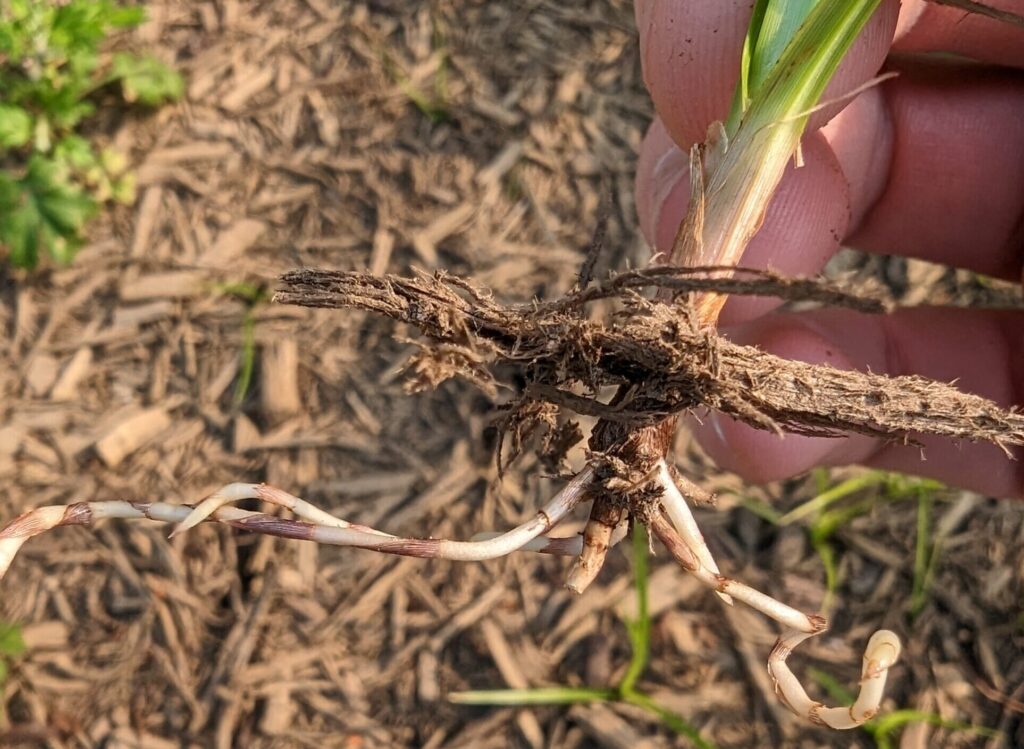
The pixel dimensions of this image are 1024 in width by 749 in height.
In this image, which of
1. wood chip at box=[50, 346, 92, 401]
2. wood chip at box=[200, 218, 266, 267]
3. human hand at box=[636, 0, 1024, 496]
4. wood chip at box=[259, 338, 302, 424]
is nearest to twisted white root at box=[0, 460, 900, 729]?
human hand at box=[636, 0, 1024, 496]

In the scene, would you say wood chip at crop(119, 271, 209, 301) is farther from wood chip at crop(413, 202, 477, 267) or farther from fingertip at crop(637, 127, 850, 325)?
fingertip at crop(637, 127, 850, 325)

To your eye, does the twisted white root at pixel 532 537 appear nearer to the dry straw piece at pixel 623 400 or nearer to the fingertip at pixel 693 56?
the dry straw piece at pixel 623 400

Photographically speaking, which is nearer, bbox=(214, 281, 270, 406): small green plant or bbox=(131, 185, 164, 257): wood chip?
bbox=(214, 281, 270, 406): small green plant

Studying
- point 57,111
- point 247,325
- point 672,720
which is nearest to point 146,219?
point 57,111

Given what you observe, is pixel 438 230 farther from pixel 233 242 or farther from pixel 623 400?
pixel 623 400

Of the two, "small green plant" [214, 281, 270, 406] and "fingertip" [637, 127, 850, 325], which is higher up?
"fingertip" [637, 127, 850, 325]

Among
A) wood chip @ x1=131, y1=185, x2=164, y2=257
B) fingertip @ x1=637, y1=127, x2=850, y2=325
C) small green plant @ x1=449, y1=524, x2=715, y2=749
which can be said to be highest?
fingertip @ x1=637, y1=127, x2=850, y2=325
